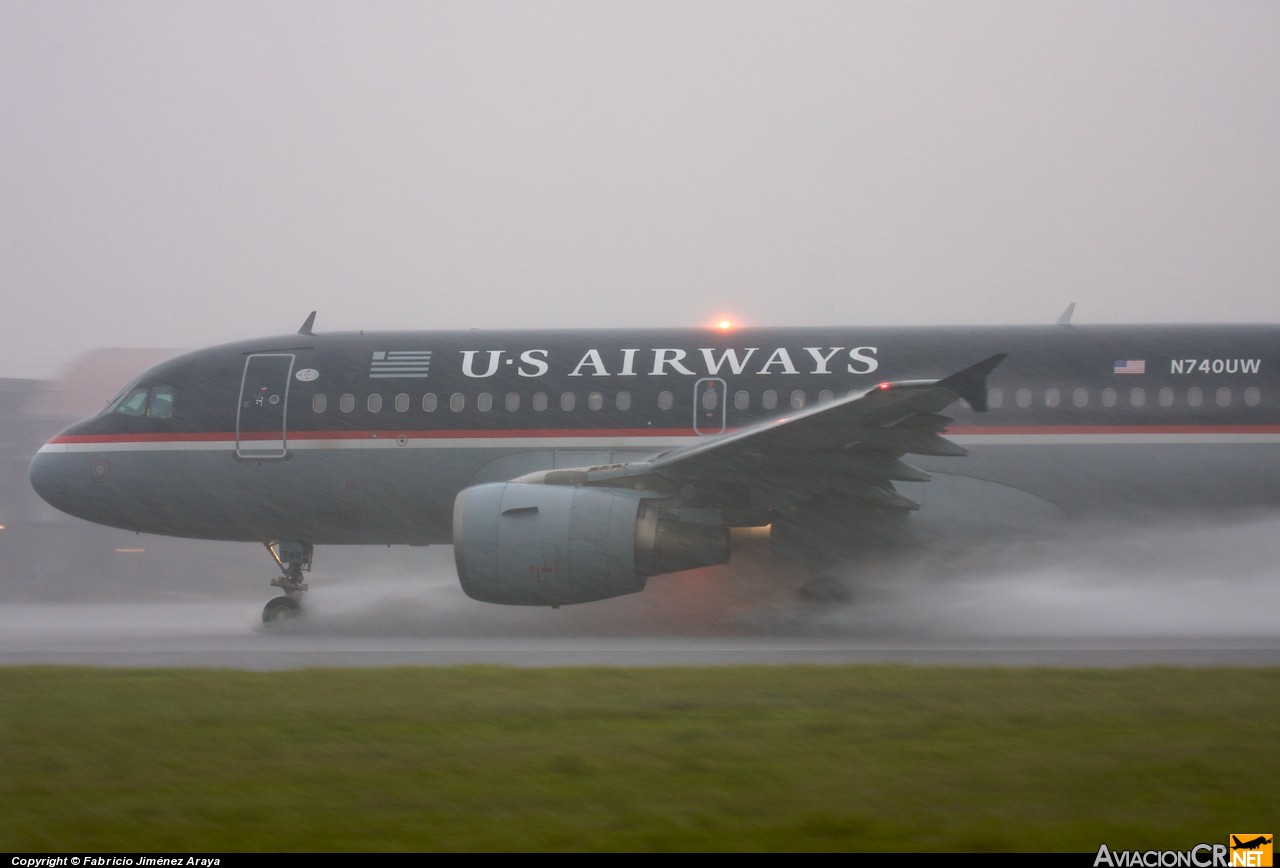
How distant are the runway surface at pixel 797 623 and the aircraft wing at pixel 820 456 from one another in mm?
1055

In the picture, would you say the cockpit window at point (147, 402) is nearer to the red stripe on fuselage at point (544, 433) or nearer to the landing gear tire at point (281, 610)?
the red stripe on fuselage at point (544, 433)

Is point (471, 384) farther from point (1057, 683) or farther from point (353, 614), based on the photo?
point (1057, 683)

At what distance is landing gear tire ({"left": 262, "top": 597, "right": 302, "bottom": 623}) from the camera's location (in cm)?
1227

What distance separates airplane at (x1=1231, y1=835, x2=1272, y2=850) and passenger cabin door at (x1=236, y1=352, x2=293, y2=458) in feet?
33.6

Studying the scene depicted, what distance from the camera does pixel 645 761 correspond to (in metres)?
5.58

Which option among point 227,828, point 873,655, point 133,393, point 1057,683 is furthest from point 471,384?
point 227,828

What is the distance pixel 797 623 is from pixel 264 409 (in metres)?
6.08

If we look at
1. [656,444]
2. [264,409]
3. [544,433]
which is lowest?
[656,444]

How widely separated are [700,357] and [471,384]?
2414 millimetres

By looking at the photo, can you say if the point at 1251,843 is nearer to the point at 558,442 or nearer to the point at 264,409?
the point at 558,442

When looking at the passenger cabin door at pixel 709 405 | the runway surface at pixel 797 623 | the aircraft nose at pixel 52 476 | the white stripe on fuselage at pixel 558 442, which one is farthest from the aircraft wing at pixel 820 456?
the aircraft nose at pixel 52 476

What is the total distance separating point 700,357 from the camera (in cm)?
1214

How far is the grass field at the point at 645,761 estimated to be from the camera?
4.55 metres

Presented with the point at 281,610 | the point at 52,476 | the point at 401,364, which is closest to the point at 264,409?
the point at 401,364
